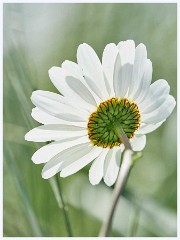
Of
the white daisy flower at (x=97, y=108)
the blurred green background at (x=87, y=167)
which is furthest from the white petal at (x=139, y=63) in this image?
the blurred green background at (x=87, y=167)

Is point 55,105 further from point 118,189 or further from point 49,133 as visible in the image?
Result: point 118,189

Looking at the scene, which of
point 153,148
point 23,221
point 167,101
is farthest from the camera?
point 153,148

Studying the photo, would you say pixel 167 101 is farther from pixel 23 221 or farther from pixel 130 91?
pixel 23 221

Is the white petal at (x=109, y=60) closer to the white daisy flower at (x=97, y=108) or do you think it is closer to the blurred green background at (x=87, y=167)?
the white daisy flower at (x=97, y=108)

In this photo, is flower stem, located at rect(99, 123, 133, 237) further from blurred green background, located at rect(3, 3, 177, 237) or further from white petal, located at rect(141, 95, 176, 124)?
blurred green background, located at rect(3, 3, 177, 237)

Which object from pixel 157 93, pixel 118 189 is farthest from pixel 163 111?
pixel 118 189

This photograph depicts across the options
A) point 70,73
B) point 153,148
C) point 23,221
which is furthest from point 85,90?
point 153,148

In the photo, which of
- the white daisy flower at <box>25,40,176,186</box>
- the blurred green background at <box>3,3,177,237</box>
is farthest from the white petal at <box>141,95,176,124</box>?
the blurred green background at <box>3,3,177,237</box>
